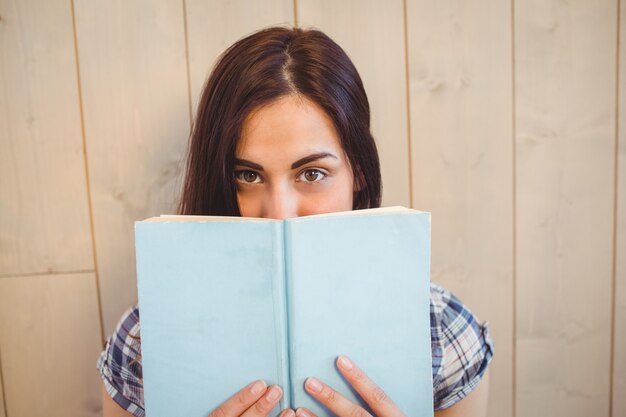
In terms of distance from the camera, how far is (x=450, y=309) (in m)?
0.74

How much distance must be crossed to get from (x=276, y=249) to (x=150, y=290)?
149 millimetres

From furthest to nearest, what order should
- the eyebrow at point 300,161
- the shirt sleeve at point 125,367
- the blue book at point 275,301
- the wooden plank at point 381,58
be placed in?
the wooden plank at point 381,58, the shirt sleeve at point 125,367, the eyebrow at point 300,161, the blue book at point 275,301

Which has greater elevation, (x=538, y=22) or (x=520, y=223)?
(x=538, y=22)

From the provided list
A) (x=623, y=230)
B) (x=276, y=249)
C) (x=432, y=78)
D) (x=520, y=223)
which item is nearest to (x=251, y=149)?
(x=276, y=249)

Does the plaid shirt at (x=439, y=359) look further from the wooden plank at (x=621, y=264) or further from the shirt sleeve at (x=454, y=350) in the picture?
the wooden plank at (x=621, y=264)

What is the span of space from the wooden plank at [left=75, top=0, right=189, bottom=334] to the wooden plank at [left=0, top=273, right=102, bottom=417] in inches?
2.1

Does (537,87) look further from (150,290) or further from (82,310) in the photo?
(82,310)

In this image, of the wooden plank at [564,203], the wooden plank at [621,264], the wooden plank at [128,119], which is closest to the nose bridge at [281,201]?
the wooden plank at [128,119]

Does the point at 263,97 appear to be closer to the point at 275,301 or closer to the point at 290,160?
the point at 290,160

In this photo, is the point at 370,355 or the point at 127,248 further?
the point at 127,248

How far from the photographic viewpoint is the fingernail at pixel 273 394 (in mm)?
451

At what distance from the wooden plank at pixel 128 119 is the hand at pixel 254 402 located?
469 millimetres

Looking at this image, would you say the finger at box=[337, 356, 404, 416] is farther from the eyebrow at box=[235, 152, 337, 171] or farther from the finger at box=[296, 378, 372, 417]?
the eyebrow at box=[235, 152, 337, 171]

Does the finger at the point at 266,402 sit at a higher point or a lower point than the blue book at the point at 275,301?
lower
